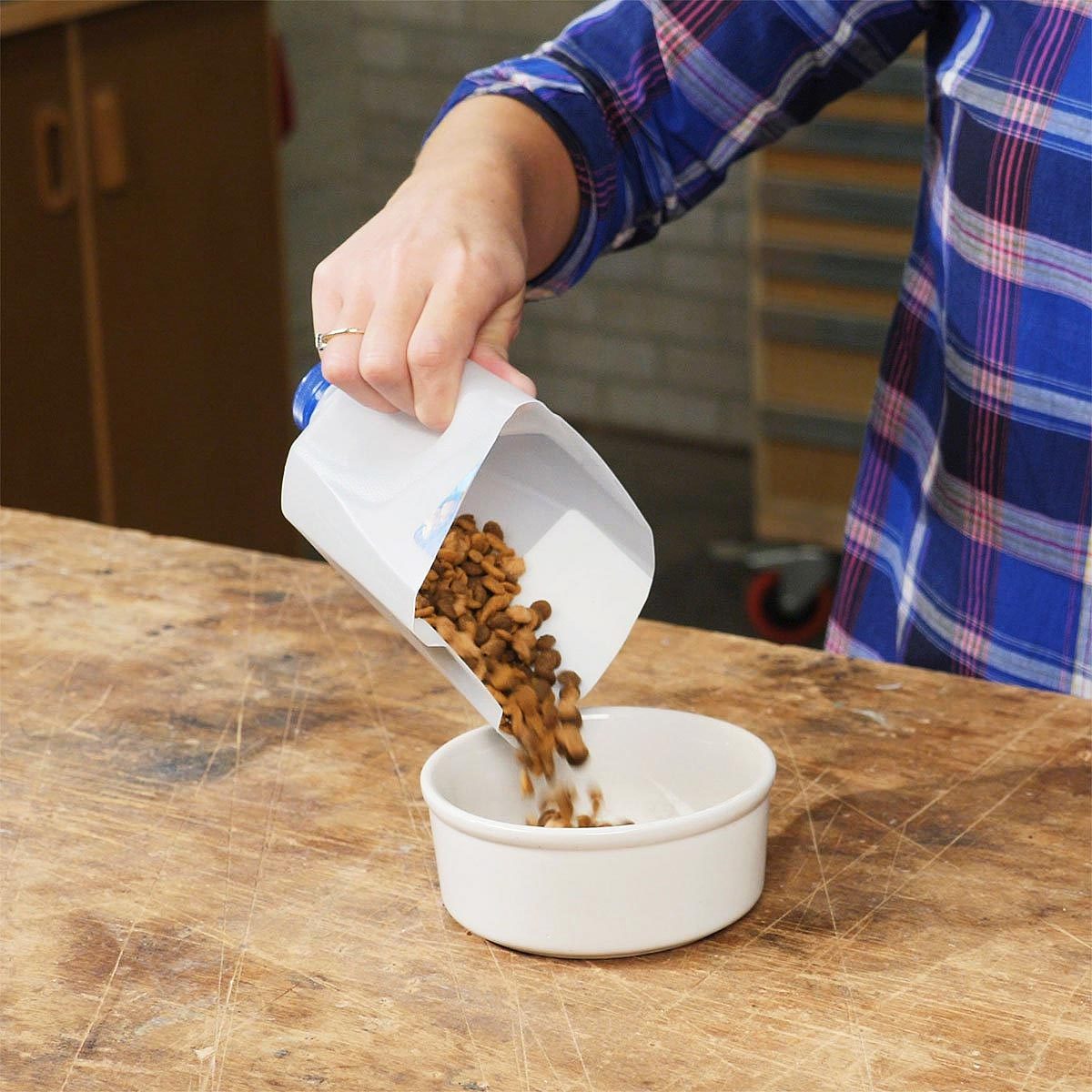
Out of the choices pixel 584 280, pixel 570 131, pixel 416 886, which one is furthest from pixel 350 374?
pixel 584 280

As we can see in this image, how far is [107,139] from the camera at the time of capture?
2.55 metres

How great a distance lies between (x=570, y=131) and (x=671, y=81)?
89 mm

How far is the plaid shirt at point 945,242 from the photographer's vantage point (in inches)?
40.8

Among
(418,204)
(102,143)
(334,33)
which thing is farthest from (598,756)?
(334,33)

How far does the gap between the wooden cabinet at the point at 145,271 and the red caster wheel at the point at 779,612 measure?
2.81 ft

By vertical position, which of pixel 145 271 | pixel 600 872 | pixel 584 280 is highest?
pixel 600 872

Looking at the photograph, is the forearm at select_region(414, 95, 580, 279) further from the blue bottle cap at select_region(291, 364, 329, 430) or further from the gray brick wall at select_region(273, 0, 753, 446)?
the gray brick wall at select_region(273, 0, 753, 446)

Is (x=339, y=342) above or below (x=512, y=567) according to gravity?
above

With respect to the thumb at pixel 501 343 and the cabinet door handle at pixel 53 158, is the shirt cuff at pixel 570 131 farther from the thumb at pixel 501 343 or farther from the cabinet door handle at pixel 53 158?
the cabinet door handle at pixel 53 158

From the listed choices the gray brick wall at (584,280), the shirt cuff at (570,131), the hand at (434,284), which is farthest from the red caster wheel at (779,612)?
the hand at (434,284)

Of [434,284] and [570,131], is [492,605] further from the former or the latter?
[570,131]

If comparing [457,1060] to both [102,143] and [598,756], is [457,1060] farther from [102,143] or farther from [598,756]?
[102,143]

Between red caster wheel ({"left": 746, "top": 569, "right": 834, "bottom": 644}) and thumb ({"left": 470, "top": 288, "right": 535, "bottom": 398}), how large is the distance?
1.93 meters

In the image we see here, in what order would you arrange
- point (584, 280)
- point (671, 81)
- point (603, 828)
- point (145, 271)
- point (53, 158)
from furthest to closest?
1. point (584, 280)
2. point (145, 271)
3. point (53, 158)
4. point (671, 81)
5. point (603, 828)
